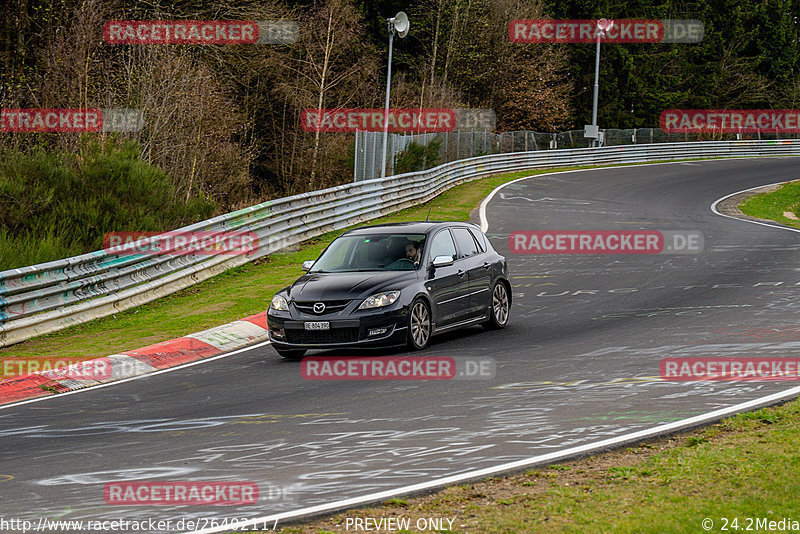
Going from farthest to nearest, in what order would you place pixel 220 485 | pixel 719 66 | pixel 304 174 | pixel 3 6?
1. pixel 719 66
2. pixel 304 174
3. pixel 3 6
4. pixel 220 485

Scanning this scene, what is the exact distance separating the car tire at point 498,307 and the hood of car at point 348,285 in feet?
5.58

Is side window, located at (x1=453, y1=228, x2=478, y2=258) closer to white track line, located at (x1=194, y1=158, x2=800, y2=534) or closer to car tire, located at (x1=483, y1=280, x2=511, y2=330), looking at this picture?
car tire, located at (x1=483, y1=280, x2=511, y2=330)

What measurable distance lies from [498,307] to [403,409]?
515 centimetres

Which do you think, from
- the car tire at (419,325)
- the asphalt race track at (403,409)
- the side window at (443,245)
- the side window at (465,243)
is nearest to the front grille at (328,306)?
the asphalt race track at (403,409)

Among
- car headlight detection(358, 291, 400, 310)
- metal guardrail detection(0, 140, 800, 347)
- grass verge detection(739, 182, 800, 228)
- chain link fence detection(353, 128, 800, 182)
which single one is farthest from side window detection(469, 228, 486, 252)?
chain link fence detection(353, 128, 800, 182)

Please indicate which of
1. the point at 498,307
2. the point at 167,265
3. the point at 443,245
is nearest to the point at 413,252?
the point at 443,245

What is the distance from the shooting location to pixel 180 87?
32.4m

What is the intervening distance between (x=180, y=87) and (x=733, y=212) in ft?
58.1

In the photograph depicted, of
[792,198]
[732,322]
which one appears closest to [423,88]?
[792,198]

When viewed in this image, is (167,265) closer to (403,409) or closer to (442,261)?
(442,261)

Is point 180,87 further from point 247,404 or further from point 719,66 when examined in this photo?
point 719,66

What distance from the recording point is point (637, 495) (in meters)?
6.27

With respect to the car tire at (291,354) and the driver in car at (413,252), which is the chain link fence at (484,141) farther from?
the car tire at (291,354)

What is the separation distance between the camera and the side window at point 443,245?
13.6 m
